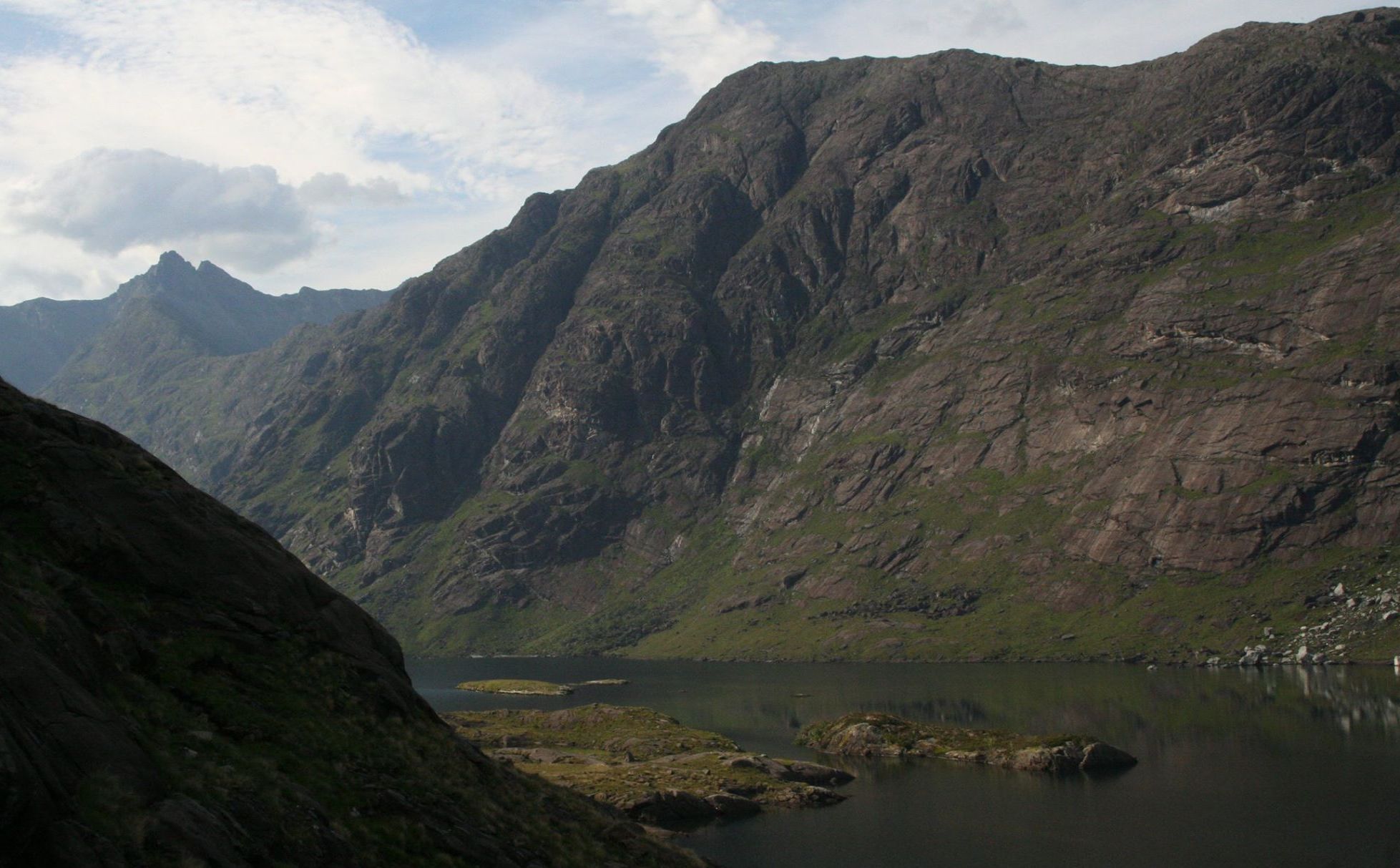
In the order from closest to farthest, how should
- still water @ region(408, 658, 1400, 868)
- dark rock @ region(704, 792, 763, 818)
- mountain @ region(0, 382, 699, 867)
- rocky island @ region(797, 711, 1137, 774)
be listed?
mountain @ region(0, 382, 699, 867) < still water @ region(408, 658, 1400, 868) < dark rock @ region(704, 792, 763, 818) < rocky island @ region(797, 711, 1137, 774)

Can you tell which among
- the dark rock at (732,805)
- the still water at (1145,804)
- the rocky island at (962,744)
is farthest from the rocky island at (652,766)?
the rocky island at (962,744)

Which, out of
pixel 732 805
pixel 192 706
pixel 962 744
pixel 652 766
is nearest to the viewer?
pixel 192 706

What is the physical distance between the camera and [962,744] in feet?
449

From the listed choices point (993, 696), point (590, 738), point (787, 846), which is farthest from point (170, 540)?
point (993, 696)

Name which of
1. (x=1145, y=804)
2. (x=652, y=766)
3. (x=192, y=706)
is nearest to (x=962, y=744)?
(x=1145, y=804)

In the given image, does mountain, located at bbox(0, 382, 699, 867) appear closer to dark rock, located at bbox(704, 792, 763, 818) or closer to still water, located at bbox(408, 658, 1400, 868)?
still water, located at bbox(408, 658, 1400, 868)

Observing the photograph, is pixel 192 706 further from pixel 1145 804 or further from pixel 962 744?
pixel 962 744

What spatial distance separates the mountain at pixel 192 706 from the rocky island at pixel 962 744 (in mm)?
78905

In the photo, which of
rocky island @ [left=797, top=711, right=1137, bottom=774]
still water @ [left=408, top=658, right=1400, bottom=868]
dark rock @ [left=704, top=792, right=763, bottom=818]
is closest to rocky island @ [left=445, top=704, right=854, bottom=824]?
dark rock @ [left=704, top=792, right=763, bottom=818]

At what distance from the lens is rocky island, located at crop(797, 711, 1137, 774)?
403 feet

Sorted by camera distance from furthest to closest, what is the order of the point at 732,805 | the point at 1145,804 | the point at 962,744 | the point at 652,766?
the point at 962,744 → the point at 652,766 → the point at 732,805 → the point at 1145,804

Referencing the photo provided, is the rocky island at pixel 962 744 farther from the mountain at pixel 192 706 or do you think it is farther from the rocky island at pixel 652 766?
the mountain at pixel 192 706

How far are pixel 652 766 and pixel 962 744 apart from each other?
41625 mm

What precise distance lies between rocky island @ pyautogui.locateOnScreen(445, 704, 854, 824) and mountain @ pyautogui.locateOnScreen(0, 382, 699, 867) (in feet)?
96.8
